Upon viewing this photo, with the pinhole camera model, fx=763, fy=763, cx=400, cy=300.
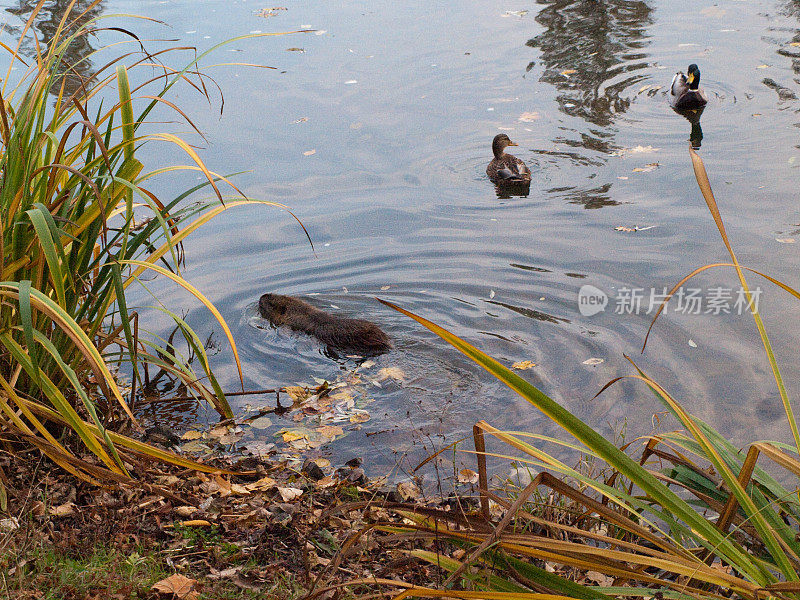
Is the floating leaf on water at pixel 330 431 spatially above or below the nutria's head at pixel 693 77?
below

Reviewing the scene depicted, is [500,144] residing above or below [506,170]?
above

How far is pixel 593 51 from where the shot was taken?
12586 mm

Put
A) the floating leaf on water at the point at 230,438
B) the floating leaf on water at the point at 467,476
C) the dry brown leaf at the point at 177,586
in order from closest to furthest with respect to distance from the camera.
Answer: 1. the dry brown leaf at the point at 177,586
2. the floating leaf on water at the point at 467,476
3. the floating leaf on water at the point at 230,438

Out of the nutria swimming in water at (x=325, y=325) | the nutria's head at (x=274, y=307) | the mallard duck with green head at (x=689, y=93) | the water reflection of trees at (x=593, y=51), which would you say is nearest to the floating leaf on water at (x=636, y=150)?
the water reflection of trees at (x=593, y=51)

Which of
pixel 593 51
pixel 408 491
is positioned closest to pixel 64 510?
pixel 408 491

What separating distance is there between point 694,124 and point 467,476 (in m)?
7.30

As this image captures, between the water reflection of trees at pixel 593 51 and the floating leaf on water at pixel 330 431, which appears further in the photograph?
the water reflection of trees at pixel 593 51

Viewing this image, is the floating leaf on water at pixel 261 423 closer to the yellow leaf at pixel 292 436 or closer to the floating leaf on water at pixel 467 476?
the yellow leaf at pixel 292 436

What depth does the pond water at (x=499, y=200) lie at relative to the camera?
5.51 metres

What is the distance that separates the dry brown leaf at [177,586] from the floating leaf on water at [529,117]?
8.74 meters

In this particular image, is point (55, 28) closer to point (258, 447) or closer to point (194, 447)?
point (194, 447)

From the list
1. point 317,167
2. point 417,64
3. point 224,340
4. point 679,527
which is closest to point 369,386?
point 224,340

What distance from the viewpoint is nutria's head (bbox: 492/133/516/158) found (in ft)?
30.0

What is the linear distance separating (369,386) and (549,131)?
5818 millimetres
